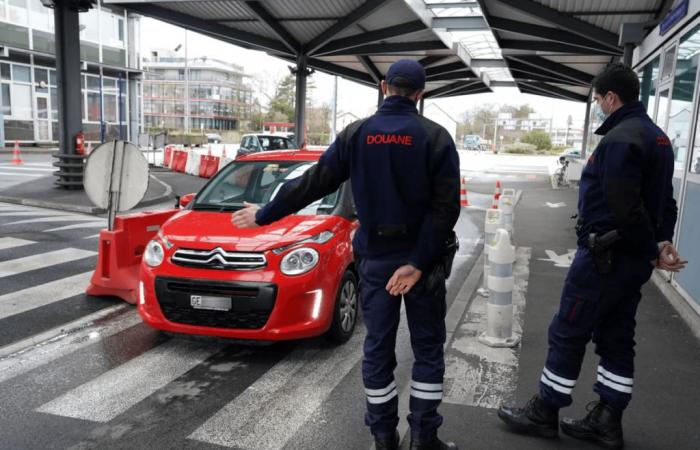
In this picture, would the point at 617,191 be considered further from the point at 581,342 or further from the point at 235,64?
the point at 235,64

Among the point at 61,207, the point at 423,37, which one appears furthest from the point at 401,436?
the point at 423,37

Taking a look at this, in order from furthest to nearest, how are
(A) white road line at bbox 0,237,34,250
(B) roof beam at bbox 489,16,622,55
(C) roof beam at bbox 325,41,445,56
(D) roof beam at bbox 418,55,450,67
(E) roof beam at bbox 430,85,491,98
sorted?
(E) roof beam at bbox 430,85,491,98 → (D) roof beam at bbox 418,55,450,67 → (C) roof beam at bbox 325,41,445,56 → (B) roof beam at bbox 489,16,622,55 → (A) white road line at bbox 0,237,34,250

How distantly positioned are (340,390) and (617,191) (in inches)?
89.4

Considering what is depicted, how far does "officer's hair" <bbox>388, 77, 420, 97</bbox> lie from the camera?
9.98 ft

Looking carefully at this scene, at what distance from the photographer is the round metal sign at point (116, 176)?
250 inches

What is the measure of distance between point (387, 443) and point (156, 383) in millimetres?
1924

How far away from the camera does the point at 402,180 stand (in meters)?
2.96

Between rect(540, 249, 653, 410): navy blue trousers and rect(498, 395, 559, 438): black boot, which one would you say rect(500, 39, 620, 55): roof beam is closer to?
rect(540, 249, 653, 410): navy blue trousers

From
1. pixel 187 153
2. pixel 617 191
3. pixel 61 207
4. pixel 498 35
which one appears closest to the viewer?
pixel 617 191

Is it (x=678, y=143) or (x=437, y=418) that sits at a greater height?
(x=678, y=143)

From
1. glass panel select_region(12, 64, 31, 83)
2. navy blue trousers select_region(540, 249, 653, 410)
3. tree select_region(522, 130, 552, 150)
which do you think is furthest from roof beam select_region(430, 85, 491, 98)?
tree select_region(522, 130, 552, 150)

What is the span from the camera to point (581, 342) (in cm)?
333

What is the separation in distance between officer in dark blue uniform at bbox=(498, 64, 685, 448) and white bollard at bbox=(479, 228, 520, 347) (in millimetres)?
1471

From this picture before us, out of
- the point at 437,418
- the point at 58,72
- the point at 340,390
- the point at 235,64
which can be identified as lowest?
the point at 340,390
